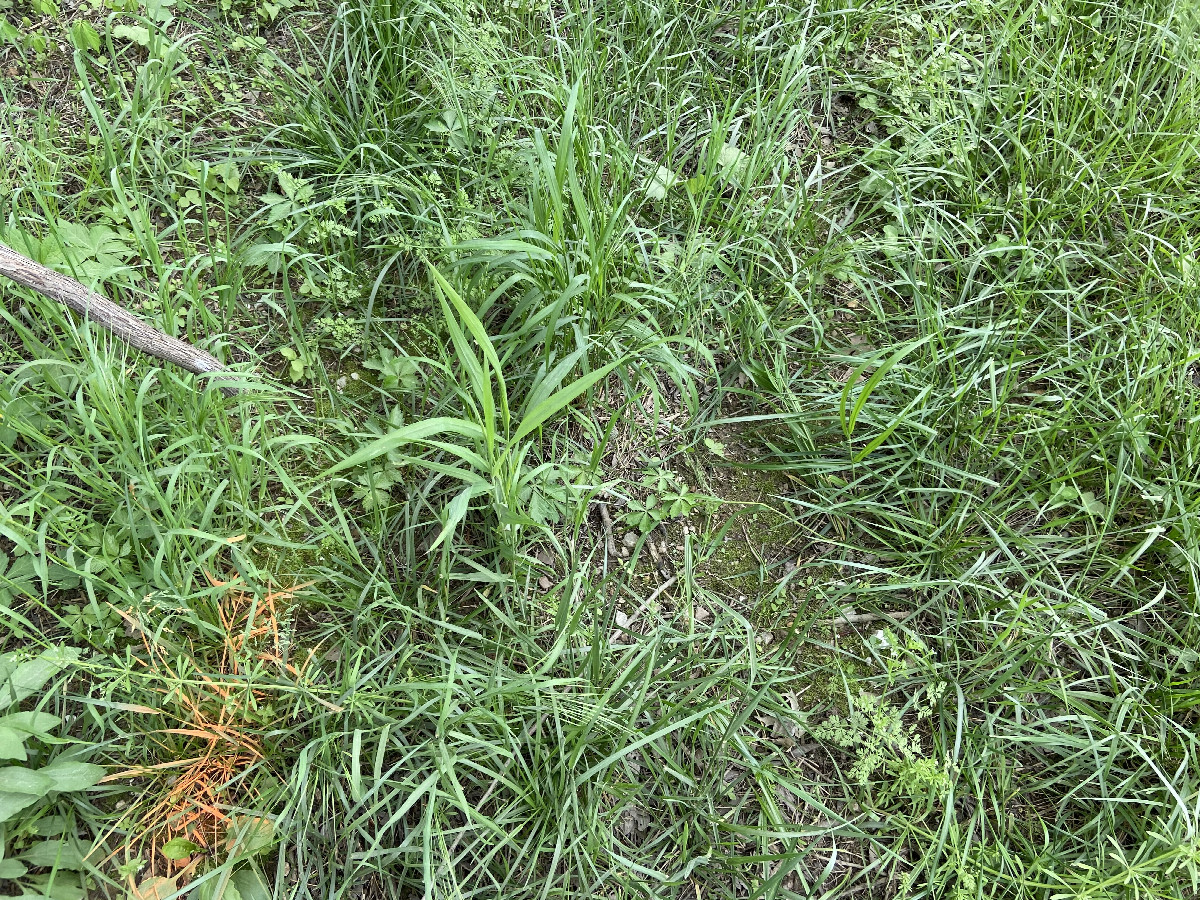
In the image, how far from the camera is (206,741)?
1708 mm

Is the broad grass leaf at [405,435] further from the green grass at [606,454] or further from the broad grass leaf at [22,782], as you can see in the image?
the broad grass leaf at [22,782]

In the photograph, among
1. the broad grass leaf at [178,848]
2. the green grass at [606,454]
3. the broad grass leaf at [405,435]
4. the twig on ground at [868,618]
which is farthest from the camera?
the twig on ground at [868,618]

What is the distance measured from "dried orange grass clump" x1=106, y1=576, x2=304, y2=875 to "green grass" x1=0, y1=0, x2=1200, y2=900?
15 millimetres

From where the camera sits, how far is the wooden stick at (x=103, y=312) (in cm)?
158

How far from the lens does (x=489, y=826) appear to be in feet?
5.26

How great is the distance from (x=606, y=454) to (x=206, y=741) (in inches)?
46.4

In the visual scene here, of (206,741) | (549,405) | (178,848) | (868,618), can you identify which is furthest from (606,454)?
(178,848)

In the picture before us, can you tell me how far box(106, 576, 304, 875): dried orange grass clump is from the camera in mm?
1632

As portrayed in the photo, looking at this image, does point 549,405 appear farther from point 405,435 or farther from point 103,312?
point 103,312

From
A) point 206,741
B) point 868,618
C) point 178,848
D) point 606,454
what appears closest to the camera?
point 178,848

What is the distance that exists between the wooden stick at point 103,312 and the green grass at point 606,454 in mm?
80

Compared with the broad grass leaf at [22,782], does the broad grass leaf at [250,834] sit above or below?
below

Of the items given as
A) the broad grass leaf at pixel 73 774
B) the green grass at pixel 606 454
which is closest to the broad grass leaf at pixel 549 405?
the green grass at pixel 606 454

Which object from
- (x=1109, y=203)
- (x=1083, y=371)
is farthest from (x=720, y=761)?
(x=1109, y=203)
